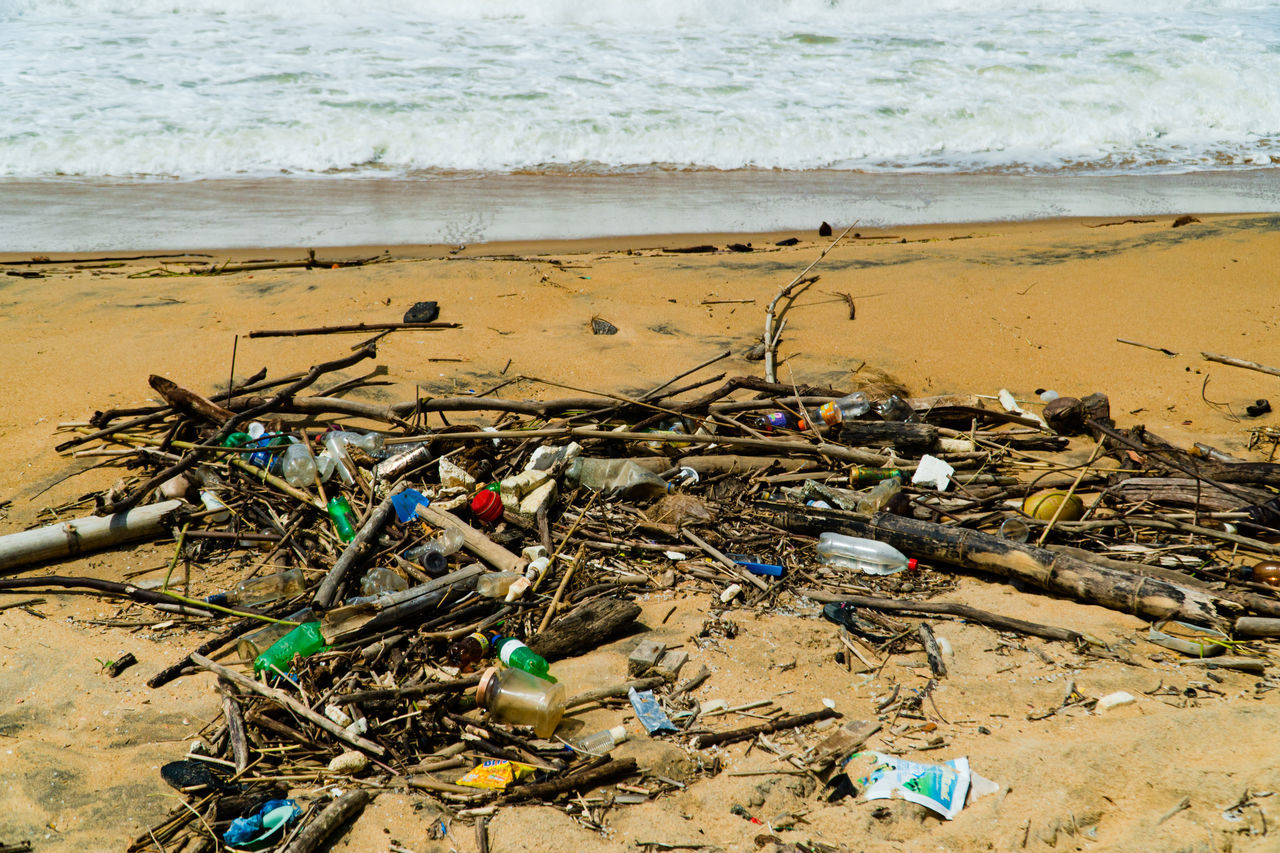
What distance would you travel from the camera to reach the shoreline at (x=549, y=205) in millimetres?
7453

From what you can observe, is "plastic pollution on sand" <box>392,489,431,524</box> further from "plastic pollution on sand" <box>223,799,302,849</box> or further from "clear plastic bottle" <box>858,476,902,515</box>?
"clear plastic bottle" <box>858,476,902,515</box>

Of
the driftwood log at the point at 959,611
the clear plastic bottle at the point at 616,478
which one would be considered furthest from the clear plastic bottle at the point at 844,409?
the driftwood log at the point at 959,611

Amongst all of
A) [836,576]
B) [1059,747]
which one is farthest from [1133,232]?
[1059,747]

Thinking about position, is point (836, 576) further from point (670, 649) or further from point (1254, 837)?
point (1254, 837)

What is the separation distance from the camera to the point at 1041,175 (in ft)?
32.4

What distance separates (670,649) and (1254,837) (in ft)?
5.07

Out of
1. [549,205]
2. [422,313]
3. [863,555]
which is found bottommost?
[863,555]

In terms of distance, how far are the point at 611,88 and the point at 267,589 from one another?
417 inches

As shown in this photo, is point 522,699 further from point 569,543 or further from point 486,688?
point 569,543

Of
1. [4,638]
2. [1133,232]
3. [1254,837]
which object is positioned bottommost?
[4,638]

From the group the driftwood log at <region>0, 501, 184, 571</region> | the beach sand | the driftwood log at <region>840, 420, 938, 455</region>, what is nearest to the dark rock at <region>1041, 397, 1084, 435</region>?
the beach sand

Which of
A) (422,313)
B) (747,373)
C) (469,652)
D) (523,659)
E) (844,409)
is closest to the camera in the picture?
(523,659)

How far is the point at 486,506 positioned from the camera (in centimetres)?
325

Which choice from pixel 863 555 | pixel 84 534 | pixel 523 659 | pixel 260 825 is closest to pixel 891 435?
pixel 863 555
